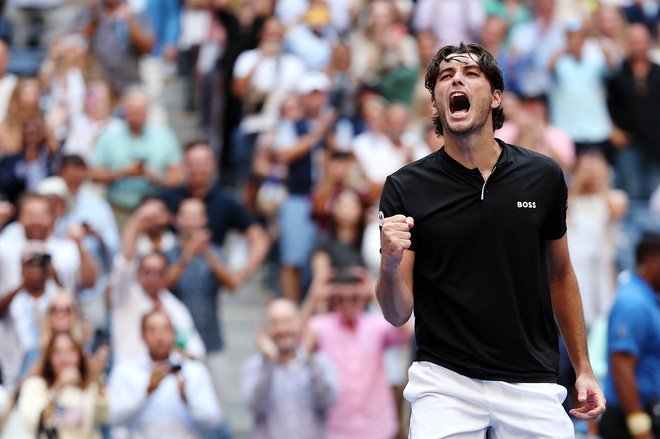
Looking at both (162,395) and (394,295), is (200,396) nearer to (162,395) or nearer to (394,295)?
(162,395)

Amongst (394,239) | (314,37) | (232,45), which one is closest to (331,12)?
(314,37)

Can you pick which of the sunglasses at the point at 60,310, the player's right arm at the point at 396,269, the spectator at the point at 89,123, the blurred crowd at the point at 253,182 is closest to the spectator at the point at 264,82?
the blurred crowd at the point at 253,182

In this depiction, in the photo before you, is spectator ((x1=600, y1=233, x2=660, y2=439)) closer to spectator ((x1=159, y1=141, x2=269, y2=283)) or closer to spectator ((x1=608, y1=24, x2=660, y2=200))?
spectator ((x1=159, y1=141, x2=269, y2=283))

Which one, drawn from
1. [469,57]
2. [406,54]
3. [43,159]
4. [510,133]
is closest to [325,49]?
[406,54]

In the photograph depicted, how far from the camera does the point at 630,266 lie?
12570mm

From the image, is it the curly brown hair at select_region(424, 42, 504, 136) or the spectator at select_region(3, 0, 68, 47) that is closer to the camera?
the curly brown hair at select_region(424, 42, 504, 136)

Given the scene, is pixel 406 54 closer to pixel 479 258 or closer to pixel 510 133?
pixel 510 133

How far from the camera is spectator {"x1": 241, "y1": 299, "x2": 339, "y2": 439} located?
369 inches

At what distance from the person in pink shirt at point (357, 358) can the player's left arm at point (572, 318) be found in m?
4.25

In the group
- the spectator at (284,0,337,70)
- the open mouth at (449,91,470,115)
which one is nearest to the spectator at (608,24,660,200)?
the spectator at (284,0,337,70)

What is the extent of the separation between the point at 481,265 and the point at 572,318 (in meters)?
0.54

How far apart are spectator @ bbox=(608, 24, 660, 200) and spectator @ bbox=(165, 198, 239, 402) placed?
201 inches

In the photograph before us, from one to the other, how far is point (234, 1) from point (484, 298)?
10.5 meters

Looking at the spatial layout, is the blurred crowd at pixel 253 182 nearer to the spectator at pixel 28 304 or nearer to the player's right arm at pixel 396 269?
the spectator at pixel 28 304
